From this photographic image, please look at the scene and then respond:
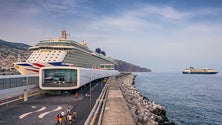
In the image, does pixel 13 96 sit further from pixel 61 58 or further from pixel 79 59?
pixel 79 59

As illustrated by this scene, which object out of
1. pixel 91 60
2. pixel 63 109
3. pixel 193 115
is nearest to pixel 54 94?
pixel 63 109

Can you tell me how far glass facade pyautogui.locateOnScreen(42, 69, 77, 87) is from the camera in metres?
40.0

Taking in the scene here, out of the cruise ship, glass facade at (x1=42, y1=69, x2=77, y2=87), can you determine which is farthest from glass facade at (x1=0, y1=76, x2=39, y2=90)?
the cruise ship

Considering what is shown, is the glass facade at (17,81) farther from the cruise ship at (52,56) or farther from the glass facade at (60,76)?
the cruise ship at (52,56)

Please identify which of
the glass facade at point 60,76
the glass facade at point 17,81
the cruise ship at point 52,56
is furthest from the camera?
the cruise ship at point 52,56

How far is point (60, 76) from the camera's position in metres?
41.9

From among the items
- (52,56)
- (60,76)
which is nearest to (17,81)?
(60,76)

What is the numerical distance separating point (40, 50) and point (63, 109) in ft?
121

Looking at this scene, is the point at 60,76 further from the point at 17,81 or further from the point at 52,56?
the point at 52,56

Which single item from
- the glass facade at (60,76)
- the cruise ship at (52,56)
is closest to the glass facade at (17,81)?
the glass facade at (60,76)

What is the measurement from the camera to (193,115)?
3716cm

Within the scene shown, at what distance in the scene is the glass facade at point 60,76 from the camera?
131 ft

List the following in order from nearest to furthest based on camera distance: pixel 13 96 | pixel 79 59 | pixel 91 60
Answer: pixel 13 96 < pixel 79 59 < pixel 91 60

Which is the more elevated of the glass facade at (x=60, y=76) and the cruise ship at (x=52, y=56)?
the cruise ship at (x=52, y=56)
